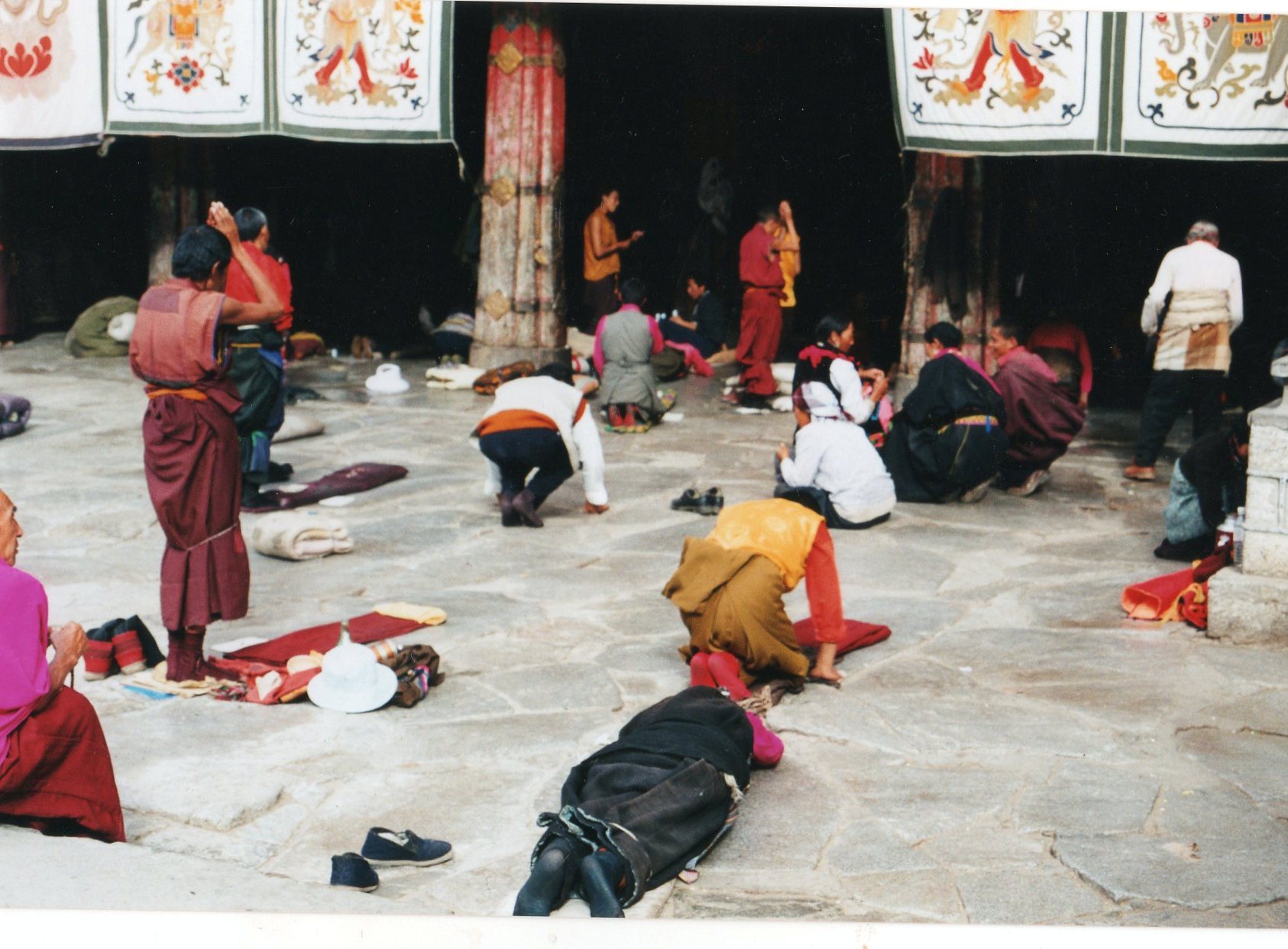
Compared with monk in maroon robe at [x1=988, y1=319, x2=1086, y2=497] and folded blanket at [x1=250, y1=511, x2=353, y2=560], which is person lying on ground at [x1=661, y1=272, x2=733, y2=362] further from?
folded blanket at [x1=250, y1=511, x2=353, y2=560]

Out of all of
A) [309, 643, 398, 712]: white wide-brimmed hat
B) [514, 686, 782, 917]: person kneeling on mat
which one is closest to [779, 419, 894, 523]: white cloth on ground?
[309, 643, 398, 712]: white wide-brimmed hat

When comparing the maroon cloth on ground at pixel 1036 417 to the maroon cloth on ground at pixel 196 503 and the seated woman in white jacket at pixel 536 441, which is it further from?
the maroon cloth on ground at pixel 196 503

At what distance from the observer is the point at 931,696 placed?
6.64 metres

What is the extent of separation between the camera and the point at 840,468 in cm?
948

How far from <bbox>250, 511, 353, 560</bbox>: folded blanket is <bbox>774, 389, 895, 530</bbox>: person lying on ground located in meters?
2.61

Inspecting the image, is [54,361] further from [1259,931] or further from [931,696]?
[1259,931]

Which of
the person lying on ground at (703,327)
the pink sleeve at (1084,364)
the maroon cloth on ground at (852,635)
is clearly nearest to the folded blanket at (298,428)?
the person lying on ground at (703,327)

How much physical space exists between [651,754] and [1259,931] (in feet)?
6.20

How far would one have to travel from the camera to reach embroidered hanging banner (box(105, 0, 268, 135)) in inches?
503

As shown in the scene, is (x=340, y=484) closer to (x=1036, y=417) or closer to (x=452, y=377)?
(x=452, y=377)

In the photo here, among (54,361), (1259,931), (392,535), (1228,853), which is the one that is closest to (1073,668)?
(1228,853)

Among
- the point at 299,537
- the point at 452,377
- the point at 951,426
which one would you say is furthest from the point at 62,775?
the point at 452,377

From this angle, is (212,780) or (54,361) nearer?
(212,780)

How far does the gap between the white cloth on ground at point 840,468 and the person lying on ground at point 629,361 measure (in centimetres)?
312
